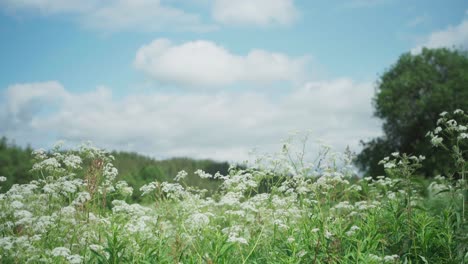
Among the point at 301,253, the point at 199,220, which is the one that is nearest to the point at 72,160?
the point at 199,220

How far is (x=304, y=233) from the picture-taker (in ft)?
20.3

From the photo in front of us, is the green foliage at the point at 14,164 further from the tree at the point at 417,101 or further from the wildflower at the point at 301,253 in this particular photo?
the tree at the point at 417,101

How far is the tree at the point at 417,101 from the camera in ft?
90.2

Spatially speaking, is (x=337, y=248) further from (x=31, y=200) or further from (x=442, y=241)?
(x=31, y=200)

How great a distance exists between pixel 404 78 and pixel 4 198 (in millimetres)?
25828

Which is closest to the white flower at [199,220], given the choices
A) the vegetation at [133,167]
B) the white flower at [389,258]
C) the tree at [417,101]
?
the white flower at [389,258]

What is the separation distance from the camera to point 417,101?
2803cm

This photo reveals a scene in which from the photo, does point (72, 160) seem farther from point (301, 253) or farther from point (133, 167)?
point (133, 167)

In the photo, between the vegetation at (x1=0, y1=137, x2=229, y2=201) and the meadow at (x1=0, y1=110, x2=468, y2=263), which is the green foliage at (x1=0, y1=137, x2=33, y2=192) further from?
the meadow at (x1=0, y1=110, x2=468, y2=263)

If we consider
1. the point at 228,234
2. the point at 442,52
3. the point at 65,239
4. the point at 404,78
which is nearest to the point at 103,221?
the point at 65,239

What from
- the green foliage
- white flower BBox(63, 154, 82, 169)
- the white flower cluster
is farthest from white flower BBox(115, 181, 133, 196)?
the green foliage

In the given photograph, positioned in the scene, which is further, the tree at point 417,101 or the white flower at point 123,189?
the tree at point 417,101

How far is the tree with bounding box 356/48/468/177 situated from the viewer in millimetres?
27500

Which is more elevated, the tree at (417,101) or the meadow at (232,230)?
the tree at (417,101)
